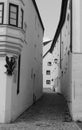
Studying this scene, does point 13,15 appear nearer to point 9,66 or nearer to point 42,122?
point 9,66

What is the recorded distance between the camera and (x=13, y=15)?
17547mm

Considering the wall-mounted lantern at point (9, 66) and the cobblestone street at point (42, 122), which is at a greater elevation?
the wall-mounted lantern at point (9, 66)

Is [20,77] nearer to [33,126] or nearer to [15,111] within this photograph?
[15,111]

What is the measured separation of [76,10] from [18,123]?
8115 mm

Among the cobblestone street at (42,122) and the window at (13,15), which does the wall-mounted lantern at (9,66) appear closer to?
the window at (13,15)

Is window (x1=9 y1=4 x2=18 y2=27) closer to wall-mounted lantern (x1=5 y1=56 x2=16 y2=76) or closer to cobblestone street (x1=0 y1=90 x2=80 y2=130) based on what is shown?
wall-mounted lantern (x1=5 y1=56 x2=16 y2=76)

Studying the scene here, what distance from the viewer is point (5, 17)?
55.9 ft

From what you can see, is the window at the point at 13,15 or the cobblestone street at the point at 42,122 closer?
the cobblestone street at the point at 42,122

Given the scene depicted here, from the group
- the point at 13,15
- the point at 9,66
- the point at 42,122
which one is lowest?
the point at 42,122

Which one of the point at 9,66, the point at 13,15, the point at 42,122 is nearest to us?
the point at 9,66

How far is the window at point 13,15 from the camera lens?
17391mm

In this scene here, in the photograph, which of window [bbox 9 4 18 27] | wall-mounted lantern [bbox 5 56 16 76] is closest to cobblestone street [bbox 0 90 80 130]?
wall-mounted lantern [bbox 5 56 16 76]

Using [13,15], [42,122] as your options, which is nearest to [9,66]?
[13,15]

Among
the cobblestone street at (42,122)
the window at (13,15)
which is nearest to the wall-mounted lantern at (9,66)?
the window at (13,15)
